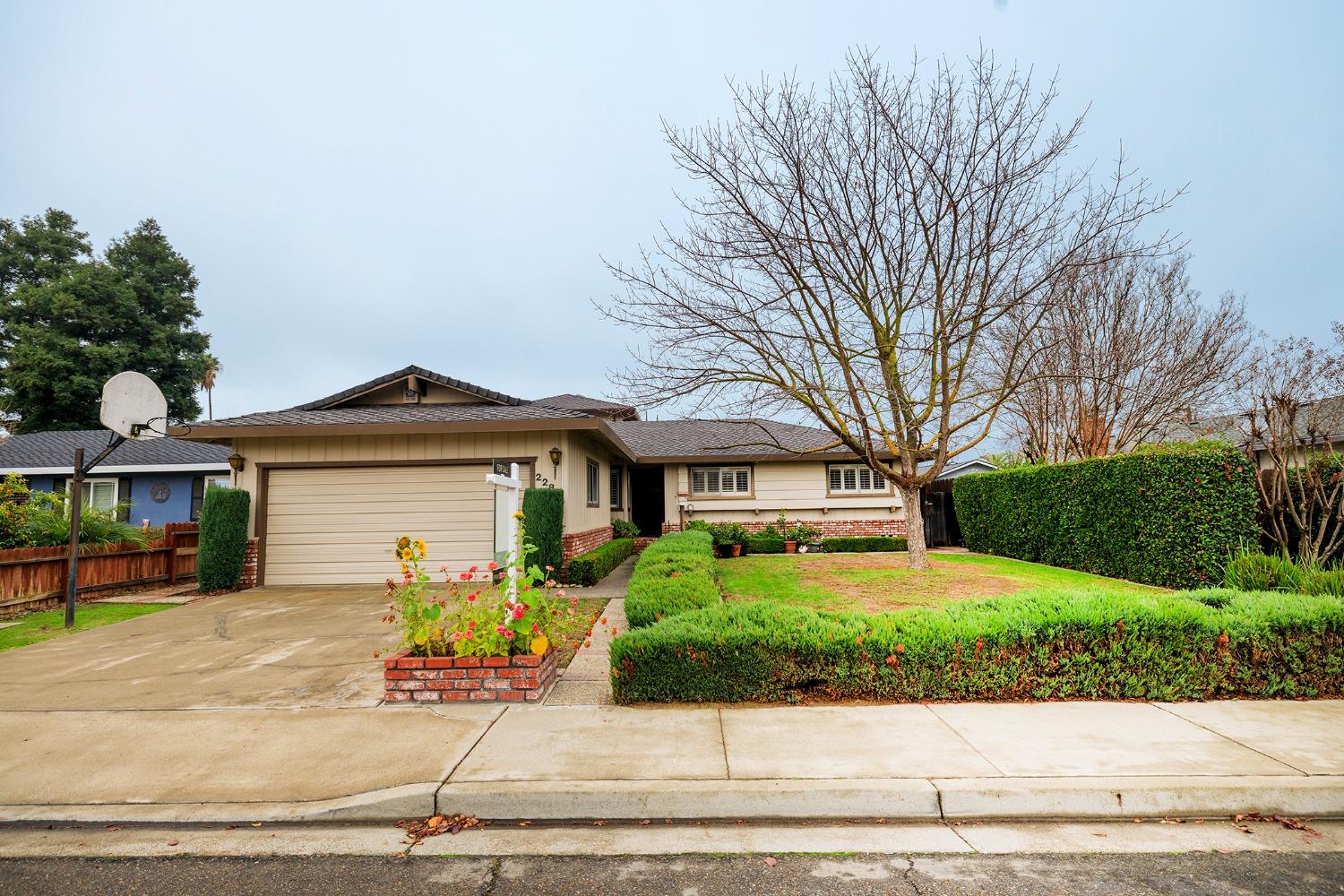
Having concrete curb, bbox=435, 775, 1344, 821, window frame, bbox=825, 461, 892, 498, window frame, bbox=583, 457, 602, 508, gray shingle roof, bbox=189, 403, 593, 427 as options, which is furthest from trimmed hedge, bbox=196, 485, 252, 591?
window frame, bbox=825, 461, 892, 498

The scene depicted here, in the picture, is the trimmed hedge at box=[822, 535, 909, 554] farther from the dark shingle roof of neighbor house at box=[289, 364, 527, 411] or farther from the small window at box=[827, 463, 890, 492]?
the dark shingle roof of neighbor house at box=[289, 364, 527, 411]

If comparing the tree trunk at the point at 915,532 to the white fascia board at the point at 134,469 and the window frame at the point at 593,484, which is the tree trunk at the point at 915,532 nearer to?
the window frame at the point at 593,484

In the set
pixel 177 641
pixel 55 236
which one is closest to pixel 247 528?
pixel 177 641

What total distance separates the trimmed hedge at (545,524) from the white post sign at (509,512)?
4.39m

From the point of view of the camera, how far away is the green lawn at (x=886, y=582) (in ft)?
29.7

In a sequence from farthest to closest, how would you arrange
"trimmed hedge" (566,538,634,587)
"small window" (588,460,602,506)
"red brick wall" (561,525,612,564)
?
1. "small window" (588,460,602,506)
2. "red brick wall" (561,525,612,564)
3. "trimmed hedge" (566,538,634,587)

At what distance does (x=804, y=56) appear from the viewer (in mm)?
10125

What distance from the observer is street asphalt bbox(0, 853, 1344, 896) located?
2662mm

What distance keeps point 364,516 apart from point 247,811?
30.2 feet

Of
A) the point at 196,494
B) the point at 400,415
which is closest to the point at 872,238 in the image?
the point at 400,415

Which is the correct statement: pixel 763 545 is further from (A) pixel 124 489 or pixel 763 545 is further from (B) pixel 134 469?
(A) pixel 124 489

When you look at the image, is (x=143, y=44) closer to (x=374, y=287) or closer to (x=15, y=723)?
(x=15, y=723)

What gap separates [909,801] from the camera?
331 cm

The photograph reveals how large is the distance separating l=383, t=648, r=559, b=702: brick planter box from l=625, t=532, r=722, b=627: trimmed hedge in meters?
1.28
